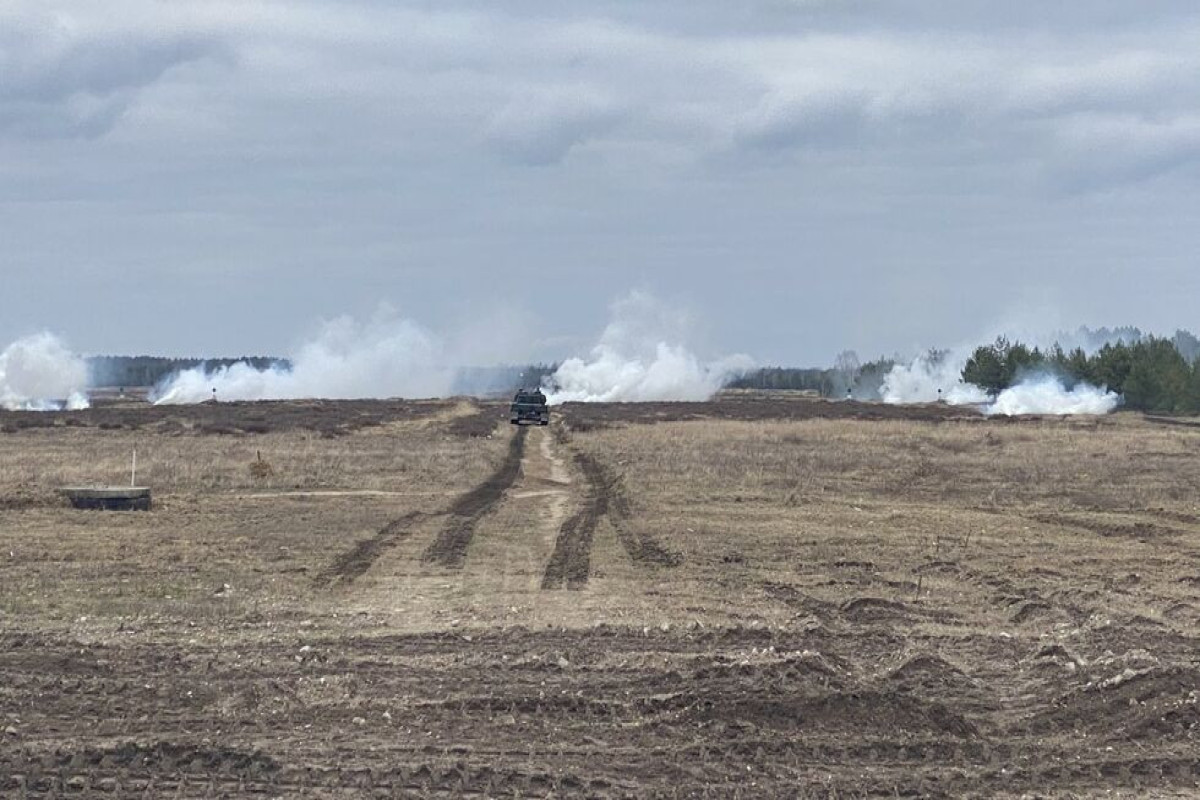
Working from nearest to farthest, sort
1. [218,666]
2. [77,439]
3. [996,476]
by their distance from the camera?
[218,666]
[996,476]
[77,439]

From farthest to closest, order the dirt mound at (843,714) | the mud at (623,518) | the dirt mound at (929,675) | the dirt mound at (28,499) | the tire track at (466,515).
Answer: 1. the dirt mound at (28,499)
2. the tire track at (466,515)
3. the mud at (623,518)
4. the dirt mound at (929,675)
5. the dirt mound at (843,714)

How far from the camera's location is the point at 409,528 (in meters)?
25.1

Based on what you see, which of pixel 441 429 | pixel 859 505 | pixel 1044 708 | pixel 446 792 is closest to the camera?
pixel 446 792

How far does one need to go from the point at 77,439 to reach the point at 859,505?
40575 millimetres

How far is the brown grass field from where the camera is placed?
31.8 ft

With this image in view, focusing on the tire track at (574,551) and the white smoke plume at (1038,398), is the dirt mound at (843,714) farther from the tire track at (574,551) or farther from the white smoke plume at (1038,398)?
the white smoke plume at (1038,398)

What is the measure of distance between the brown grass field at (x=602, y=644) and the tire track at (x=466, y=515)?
0.15 meters

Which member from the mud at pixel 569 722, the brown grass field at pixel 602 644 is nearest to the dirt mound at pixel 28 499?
the brown grass field at pixel 602 644

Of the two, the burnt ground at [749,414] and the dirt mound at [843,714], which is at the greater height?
the burnt ground at [749,414]

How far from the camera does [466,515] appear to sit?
27.7m

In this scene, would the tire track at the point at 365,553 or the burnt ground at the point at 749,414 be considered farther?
the burnt ground at the point at 749,414

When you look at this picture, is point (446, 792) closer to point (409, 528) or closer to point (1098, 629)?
point (1098, 629)

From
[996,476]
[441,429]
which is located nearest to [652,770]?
[996,476]

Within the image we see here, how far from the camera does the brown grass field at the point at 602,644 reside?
9.70m
